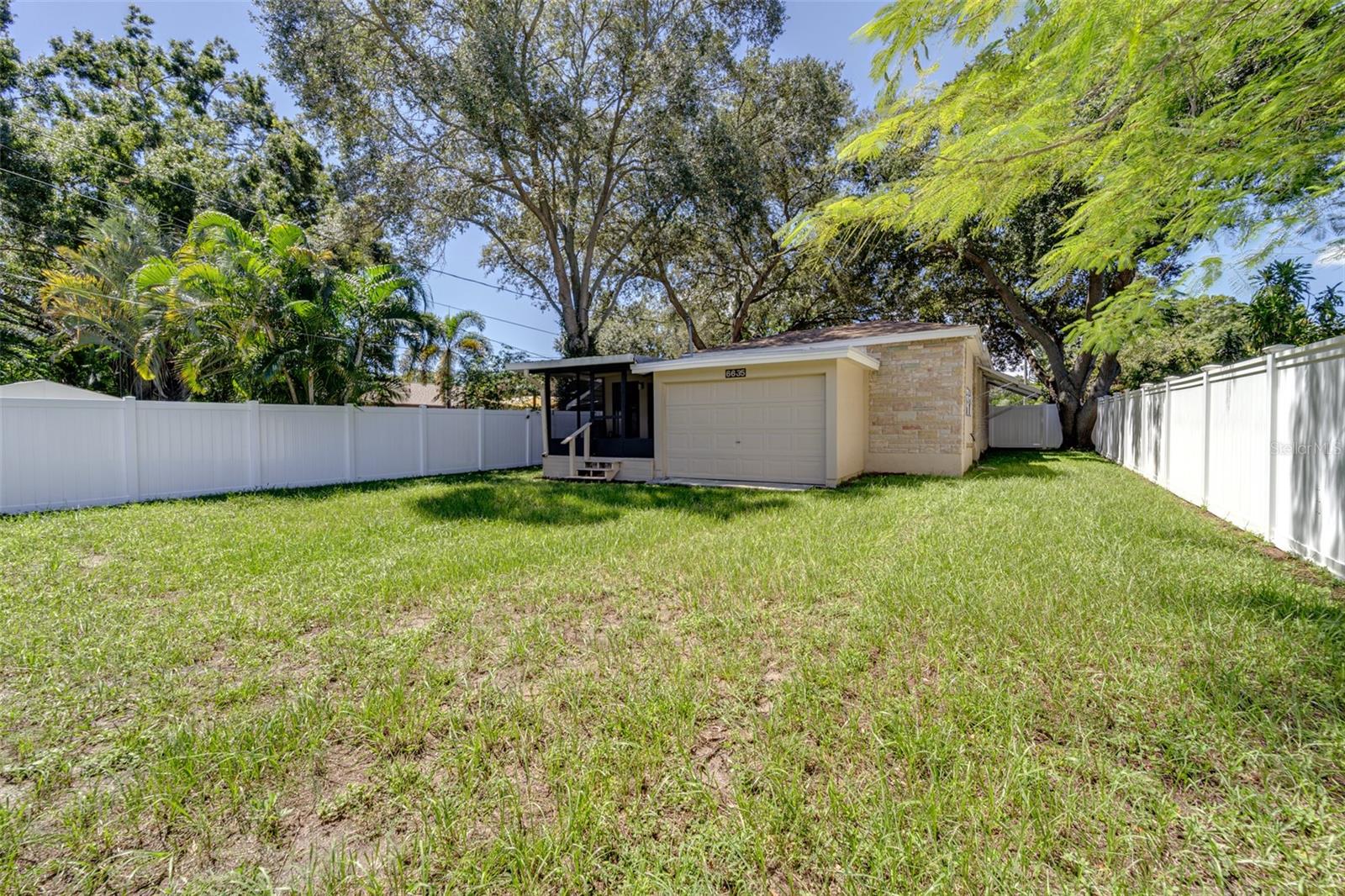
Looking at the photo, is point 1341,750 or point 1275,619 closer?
point 1341,750

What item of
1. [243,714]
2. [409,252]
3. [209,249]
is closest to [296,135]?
[409,252]

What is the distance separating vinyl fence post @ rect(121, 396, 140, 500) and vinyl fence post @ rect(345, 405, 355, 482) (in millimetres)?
3207

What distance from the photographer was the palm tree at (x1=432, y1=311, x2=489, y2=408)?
16109 millimetres

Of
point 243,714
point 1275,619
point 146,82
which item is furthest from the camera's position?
point 146,82

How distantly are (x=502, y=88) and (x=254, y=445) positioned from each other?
938cm

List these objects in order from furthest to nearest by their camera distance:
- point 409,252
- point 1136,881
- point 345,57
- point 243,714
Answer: point 409,252
point 345,57
point 243,714
point 1136,881

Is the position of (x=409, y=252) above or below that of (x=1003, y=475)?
above

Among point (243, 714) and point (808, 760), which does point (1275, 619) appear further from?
point (243, 714)

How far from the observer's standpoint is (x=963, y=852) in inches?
65.7

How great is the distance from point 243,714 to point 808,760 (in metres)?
2.56

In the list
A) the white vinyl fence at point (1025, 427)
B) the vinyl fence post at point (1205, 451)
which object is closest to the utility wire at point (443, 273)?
the vinyl fence post at point (1205, 451)

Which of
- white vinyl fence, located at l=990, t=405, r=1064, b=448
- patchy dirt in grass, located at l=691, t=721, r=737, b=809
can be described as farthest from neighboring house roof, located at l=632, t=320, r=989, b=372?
patchy dirt in grass, located at l=691, t=721, r=737, b=809

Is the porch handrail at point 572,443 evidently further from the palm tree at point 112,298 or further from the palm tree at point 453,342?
the palm tree at point 112,298

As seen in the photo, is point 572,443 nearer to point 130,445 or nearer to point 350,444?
point 350,444
